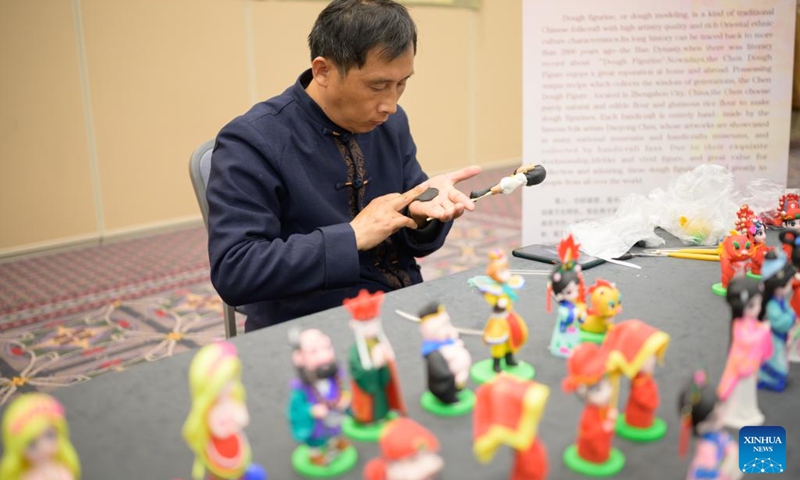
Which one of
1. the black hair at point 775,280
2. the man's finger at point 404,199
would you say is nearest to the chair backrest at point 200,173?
the man's finger at point 404,199

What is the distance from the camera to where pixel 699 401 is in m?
0.68

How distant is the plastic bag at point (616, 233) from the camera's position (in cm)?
153

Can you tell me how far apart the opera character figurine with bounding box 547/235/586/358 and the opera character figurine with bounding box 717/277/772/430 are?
0.77 feet

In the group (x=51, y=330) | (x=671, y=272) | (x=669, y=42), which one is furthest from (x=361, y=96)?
(x=51, y=330)

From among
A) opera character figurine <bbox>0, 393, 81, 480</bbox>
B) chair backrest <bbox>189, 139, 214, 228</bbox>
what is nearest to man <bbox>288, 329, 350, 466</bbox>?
opera character figurine <bbox>0, 393, 81, 480</bbox>

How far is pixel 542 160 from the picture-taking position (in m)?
2.13

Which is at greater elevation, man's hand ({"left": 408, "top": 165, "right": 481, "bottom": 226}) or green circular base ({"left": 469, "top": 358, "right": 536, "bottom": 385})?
man's hand ({"left": 408, "top": 165, "right": 481, "bottom": 226})

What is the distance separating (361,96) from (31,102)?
2.86 metres

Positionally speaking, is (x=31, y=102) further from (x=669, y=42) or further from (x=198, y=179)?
(x=669, y=42)

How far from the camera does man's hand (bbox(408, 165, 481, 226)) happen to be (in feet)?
4.81

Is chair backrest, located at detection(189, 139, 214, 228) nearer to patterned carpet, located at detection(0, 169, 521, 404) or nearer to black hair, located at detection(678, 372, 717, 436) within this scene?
patterned carpet, located at detection(0, 169, 521, 404)

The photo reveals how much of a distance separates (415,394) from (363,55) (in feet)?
2.36

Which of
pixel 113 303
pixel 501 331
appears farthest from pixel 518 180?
pixel 113 303

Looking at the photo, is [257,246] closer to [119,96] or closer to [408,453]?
[408,453]
